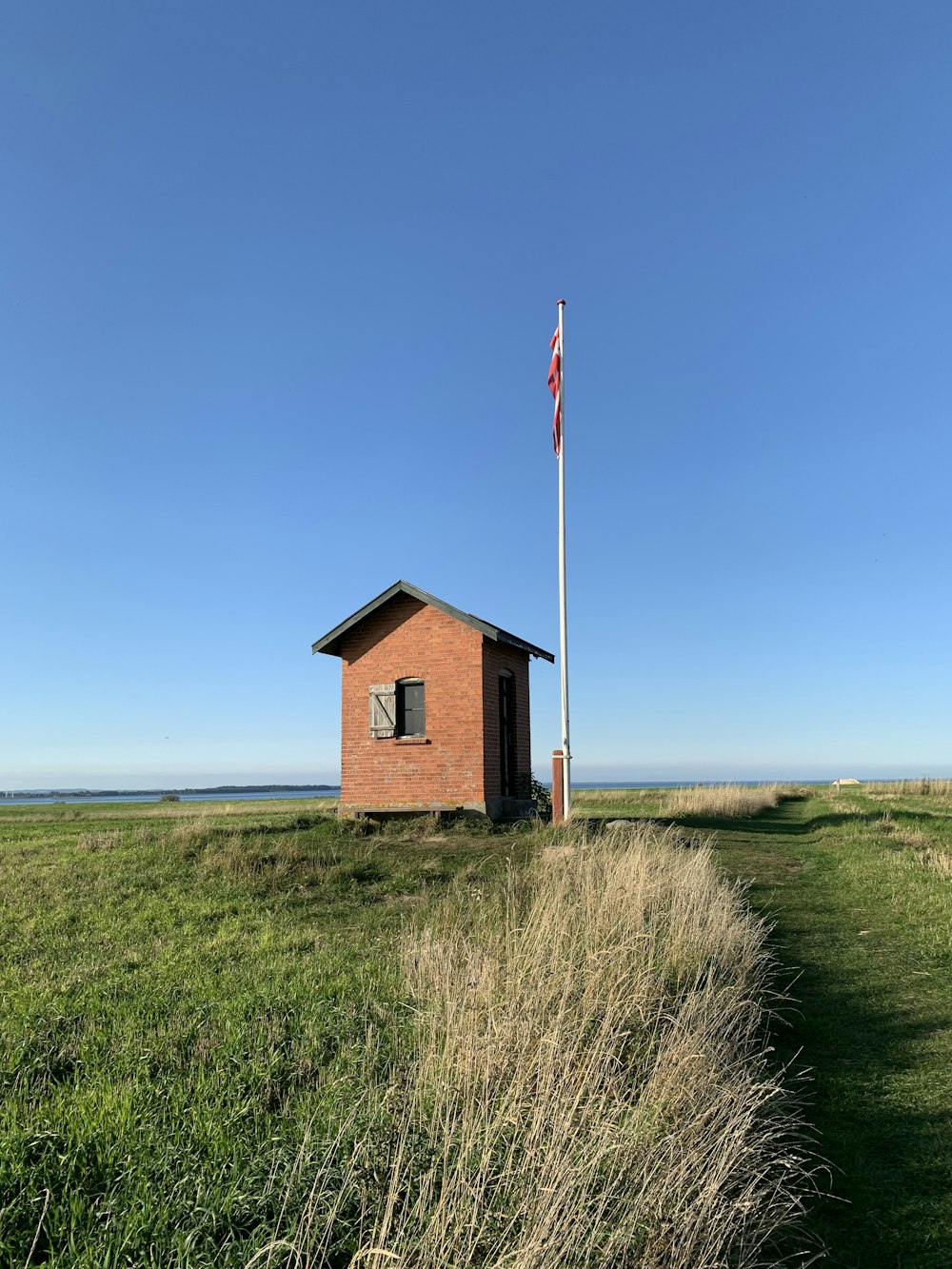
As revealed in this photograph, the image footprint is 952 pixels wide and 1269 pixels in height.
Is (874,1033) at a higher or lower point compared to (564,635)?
lower

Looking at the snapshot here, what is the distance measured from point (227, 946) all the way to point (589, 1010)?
5259 millimetres

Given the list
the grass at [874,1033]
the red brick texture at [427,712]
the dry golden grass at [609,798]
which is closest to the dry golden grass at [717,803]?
the dry golden grass at [609,798]

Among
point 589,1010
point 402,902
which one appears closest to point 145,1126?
point 589,1010

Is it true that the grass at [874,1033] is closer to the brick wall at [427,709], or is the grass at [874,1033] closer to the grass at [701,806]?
the brick wall at [427,709]

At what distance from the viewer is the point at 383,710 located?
20.1 m

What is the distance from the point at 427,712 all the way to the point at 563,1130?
53.9 ft

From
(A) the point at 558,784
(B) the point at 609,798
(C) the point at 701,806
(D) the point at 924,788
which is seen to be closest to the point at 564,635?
(A) the point at 558,784

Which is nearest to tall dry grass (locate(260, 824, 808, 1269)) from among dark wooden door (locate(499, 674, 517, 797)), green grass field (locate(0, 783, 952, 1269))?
green grass field (locate(0, 783, 952, 1269))

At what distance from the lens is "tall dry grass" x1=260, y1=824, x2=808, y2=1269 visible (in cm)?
304

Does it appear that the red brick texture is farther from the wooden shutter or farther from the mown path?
the mown path

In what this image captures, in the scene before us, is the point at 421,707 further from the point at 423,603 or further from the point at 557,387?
the point at 557,387

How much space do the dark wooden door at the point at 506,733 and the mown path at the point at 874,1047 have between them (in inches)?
322

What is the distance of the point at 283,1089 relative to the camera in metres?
4.68

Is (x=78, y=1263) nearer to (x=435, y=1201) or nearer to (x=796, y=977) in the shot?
(x=435, y=1201)
